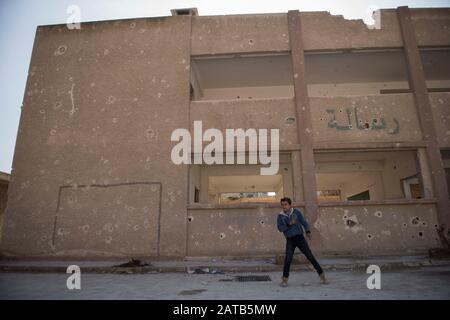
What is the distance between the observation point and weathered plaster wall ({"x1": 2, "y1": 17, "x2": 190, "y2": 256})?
8156 mm

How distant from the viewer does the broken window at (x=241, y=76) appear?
9805 millimetres

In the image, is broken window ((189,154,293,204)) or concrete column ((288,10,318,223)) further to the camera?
broken window ((189,154,293,204))

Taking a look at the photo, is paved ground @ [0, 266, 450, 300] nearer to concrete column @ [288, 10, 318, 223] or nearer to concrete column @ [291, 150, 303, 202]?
concrete column @ [288, 10, 318, 223]

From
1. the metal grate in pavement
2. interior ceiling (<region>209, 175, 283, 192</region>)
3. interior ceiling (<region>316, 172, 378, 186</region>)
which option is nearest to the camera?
the metal grate in pavement

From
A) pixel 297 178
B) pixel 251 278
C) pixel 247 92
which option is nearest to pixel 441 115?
pixel 297 178

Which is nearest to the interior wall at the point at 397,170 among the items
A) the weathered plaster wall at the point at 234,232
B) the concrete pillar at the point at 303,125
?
the concrete pillar at the point at 303,125

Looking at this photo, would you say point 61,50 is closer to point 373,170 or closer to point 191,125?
point 191,125

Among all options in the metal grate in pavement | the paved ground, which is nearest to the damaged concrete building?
the metal grate in pavement

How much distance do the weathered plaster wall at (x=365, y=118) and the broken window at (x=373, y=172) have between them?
7.04 feet

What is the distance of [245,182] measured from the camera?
15727 millimetres

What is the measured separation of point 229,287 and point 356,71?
9.69 meters

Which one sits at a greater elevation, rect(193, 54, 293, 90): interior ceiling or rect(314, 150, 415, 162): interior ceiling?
rect(193, 54, 293, 90): interior ceiling

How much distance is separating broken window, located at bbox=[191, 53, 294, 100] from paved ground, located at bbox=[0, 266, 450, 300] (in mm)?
6688

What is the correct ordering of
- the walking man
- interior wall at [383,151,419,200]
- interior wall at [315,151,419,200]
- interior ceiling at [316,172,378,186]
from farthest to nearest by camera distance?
interior ceiling at [316,172,378,186] < interior wall at [315,151,419,200] < interior wall at [383,151,419,200] < the walking man
